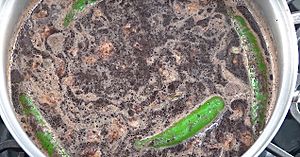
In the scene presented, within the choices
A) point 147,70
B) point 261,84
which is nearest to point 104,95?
point 147,70

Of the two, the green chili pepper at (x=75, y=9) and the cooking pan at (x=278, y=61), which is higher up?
the green chili pepper at (x=75, y=9)

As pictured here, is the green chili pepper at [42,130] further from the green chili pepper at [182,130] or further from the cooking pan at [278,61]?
the green chili pepper at [182,130]

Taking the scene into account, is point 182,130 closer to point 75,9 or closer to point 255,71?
point 255,71

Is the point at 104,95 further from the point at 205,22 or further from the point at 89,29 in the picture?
the point at 205,22

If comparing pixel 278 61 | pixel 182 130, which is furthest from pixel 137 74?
pixel 278 61

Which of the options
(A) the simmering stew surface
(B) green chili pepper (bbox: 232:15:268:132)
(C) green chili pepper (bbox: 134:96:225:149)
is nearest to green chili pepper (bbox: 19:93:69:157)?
(A) the simmering stew surface

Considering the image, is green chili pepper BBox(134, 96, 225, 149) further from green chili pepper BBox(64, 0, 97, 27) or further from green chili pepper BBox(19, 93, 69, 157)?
green chili pepper BBox(64, 0, 97, 27)

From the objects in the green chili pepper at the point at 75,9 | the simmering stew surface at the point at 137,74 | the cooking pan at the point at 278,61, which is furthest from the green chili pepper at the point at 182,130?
the green chili pepper at the point at 75,9
